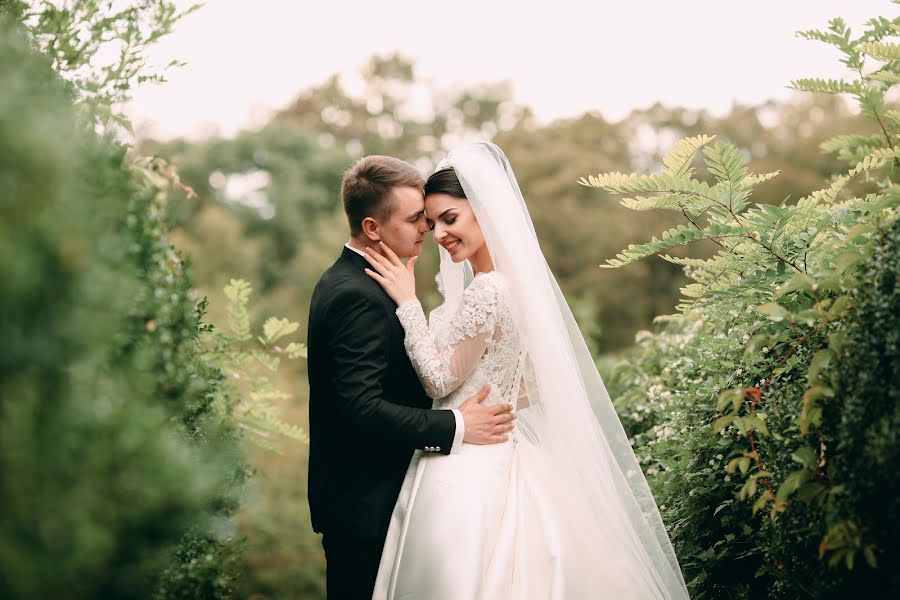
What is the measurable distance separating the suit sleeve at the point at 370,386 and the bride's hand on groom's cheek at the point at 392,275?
15 cm

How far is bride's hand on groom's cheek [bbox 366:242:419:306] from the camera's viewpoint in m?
3.49

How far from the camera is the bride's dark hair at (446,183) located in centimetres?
362

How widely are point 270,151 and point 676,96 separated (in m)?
21.2

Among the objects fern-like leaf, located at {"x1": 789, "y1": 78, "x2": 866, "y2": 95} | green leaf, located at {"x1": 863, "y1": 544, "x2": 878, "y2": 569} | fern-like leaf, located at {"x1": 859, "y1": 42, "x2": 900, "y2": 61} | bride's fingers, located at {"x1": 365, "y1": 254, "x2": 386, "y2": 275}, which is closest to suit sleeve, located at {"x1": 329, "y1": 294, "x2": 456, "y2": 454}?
bride's fingers, located at {"x1": 365, "y1": 254, "x2": 386, "y2": 275}

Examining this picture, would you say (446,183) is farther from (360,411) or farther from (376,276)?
(360,411)

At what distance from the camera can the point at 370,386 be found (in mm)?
3223

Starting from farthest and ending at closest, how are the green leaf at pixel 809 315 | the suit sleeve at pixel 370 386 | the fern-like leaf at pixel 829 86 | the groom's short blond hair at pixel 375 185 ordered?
the groom's short blond hair at pixel 375 185 < the suit sleeve at pixel 370 386 < the fern-like leaf at pixel 829 86 < the green leaf at pixel 809 315

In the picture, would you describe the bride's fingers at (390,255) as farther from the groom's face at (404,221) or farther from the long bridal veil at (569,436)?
the long bridal veil at (569,436)

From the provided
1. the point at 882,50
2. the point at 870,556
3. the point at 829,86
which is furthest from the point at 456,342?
the point at 882,50

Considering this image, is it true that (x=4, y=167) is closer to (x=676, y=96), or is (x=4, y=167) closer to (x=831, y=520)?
(x=831, y=520)

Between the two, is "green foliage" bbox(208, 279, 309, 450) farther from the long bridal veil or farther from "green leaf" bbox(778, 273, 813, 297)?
"green leaf" bbox(778, 273, 813, 297)

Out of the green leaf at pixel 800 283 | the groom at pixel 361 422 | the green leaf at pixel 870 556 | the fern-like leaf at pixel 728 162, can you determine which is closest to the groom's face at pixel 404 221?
A: the groom at pixel 361 422

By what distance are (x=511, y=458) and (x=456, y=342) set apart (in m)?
0.60

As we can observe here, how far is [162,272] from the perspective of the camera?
228 centimetres
